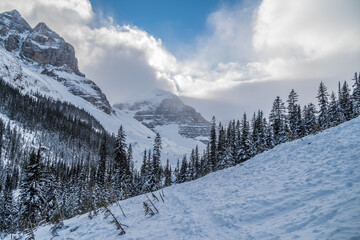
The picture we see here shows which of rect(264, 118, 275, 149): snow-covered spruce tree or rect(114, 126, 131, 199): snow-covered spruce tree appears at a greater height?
rect(264, 118, 275, 149): snow-covered spruce tree

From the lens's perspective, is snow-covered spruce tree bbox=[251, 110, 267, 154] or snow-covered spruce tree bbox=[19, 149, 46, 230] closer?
snow-covered spruce tree bbox=[19, 149, 46, 230]

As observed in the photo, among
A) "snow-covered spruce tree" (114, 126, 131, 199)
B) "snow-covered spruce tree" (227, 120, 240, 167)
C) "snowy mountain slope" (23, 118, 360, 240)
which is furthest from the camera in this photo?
"snow-covered spruce tree" (227, 120, 240, 167)

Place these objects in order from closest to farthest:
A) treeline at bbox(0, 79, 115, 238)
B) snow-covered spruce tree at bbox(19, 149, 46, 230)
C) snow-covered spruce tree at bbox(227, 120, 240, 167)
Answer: snow-covered spruce tree at bbox(19, 149, 46, 230) < snow-covered spruce tree at bbox(227, 120, 240, 167) < treeline at bbox(0, 79, 115, 238)

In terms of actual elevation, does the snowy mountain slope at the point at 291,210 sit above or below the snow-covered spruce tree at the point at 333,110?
below

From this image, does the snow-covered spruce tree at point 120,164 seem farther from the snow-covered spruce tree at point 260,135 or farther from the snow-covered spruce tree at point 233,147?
the snow-covered spruce tree at point 260,135

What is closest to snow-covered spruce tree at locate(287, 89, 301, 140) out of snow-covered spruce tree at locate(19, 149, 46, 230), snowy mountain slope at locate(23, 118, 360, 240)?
snowy mountain slope at locate(23, 118, 360, 240)

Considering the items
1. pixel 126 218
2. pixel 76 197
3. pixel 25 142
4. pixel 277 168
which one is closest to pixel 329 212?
pixel 277 168

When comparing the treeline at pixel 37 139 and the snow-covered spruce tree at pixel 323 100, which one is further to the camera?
the treeline at pixel 37 139

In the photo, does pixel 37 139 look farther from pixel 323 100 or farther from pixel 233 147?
pixel 323 100

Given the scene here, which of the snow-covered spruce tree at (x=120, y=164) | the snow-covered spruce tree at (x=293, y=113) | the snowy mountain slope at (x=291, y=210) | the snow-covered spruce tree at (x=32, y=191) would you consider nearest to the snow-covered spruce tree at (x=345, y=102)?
the snow-covered spruce tree at (x=293, y=113)

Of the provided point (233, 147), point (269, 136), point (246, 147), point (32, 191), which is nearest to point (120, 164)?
point (32, 191)

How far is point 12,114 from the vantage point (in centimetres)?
11250

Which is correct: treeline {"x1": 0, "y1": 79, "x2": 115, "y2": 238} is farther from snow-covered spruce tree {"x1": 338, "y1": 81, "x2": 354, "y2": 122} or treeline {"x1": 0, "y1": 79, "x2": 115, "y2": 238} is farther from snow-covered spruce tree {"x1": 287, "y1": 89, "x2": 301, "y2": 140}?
snow-covered spruce tree {"x1": 338, "y1": 81, "x2": 354, "y2": 122}

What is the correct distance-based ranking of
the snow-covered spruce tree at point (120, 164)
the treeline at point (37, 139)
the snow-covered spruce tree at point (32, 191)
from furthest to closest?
the treeline at point (37, 139)
the snow-covered spruce tree at point (120, 164)
the snow-covered spruce tree at point (32, 191)
